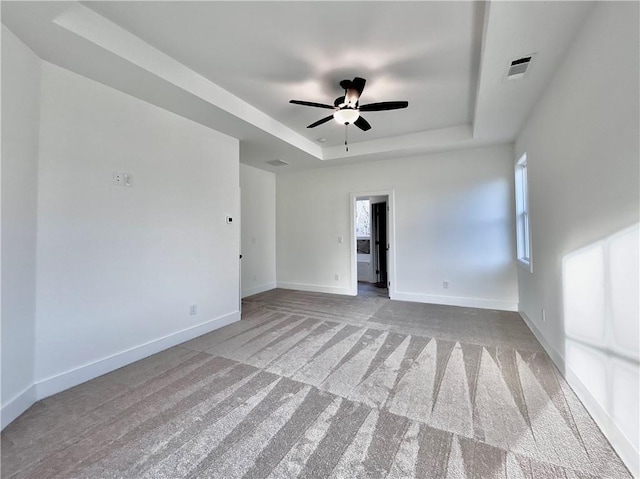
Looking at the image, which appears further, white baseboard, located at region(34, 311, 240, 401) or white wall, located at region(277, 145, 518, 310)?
white wall, located at region(277, 145, 518, 310)

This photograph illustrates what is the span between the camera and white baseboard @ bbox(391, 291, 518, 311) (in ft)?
14.0

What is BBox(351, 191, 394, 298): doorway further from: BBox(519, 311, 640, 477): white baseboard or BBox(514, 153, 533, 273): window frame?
BBox(519, 311, 640, 477): white baseboard

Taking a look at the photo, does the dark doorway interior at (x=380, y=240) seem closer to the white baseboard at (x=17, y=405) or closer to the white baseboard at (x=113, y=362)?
the white baseboard at (x=113, y=362)

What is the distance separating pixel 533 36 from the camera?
6.38ft

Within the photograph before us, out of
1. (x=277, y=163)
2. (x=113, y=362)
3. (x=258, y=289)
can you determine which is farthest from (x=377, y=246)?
(x=113, y=362)

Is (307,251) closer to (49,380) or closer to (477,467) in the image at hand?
(49,380)

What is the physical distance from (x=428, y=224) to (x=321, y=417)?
385cm

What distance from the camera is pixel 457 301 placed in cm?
458

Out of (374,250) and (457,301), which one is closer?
(457,301)

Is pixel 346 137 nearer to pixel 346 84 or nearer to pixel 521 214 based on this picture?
pixel 346 84

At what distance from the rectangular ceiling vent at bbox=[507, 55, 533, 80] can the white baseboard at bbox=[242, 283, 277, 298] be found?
16.7ft

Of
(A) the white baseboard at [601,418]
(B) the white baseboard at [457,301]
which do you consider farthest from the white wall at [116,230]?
(A) the white baseboard at [601,418]

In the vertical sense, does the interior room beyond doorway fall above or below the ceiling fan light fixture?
below

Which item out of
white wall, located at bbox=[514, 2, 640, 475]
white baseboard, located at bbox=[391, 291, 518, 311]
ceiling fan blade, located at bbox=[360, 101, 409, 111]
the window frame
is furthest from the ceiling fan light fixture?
white baseboard, located at bbox=[391, 291, 518, 311]
